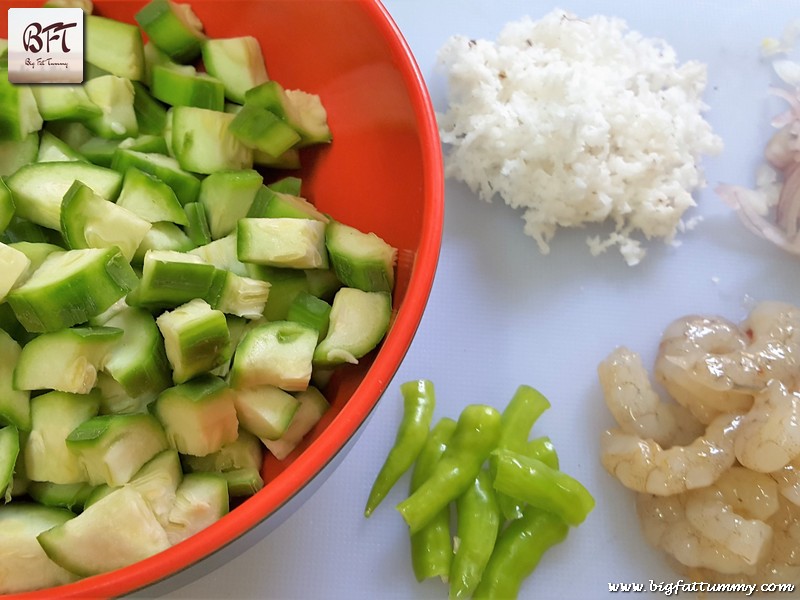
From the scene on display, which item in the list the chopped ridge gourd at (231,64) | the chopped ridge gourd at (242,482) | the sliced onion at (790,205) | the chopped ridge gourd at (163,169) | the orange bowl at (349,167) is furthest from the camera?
the sliced onion at (790,205)

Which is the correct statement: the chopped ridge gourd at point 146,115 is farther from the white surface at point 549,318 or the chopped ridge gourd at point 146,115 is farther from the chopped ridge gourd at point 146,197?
the white surface at point 549,318

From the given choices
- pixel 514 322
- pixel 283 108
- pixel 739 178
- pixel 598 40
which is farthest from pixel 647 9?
pixel 283 108

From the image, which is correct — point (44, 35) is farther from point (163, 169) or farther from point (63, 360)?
point (63, 360)

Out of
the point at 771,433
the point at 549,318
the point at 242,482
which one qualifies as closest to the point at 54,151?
the point at 242,482

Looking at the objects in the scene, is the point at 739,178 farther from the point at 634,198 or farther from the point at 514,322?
the point at 514,322

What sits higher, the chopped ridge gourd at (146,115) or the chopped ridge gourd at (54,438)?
the chopped ridge gourd at (146,115)

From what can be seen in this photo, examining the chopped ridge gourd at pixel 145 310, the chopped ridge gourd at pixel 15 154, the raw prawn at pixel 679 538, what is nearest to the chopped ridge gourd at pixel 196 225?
the chopped ridge gourd at pixel 145 310
